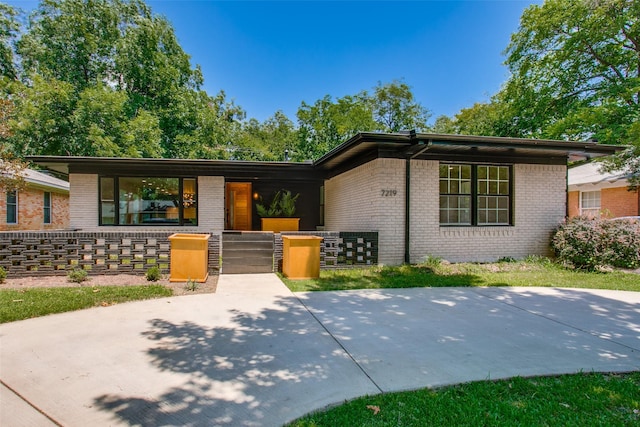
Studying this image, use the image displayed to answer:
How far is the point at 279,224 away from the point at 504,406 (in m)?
10.6

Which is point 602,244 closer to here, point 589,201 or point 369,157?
point 369,157

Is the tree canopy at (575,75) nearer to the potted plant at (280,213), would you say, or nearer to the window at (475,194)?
the window at (475,194)

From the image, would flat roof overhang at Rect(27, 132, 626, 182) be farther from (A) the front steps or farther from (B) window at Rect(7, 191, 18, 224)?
(B) window at Rect(7, 191, 18, 224)

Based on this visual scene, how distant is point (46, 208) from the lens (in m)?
15.9

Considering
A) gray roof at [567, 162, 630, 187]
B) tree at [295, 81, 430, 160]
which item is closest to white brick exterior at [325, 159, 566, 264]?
gray roof at [567, 162, 630, 187]

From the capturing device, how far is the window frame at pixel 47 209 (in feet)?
51.4

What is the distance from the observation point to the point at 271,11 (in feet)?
48.1

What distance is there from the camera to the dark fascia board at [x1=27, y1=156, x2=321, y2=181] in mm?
10040

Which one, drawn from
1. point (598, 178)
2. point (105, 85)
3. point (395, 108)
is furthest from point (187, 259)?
point (395, 108)

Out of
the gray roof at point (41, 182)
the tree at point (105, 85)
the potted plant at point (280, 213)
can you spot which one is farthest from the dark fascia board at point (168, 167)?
the tree at point (105, 85)

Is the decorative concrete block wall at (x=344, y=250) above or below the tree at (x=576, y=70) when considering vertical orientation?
below

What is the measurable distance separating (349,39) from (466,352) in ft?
64.8

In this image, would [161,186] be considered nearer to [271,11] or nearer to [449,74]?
[271,11]

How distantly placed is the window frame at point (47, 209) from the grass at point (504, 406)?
18.7 m
